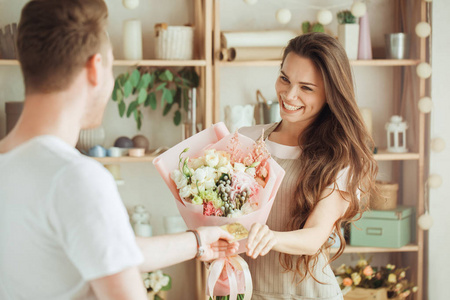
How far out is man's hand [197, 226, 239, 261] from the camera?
1.47 meters

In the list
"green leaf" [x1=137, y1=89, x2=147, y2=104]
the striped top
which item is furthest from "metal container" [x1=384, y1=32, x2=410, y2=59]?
the striped top

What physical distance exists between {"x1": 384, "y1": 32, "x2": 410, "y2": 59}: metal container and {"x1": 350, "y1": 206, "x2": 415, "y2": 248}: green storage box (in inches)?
35.9

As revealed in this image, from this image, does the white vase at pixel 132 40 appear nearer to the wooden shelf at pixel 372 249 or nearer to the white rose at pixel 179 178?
the wooden shelf at pixel 372 249

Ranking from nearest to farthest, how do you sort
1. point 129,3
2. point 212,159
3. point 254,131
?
point 212,159 → point 254,131 → point 129,3

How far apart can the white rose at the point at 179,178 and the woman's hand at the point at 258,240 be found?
225 mm

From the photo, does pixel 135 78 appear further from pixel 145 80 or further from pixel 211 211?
pixel 211 211

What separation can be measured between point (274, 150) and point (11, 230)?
1.20 meters

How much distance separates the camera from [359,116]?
195cm

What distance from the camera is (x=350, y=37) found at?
11.0 feet

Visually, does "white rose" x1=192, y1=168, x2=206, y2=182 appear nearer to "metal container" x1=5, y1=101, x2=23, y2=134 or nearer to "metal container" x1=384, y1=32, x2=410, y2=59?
"metal container" x1=5, y1=101, x2=23, y2=134

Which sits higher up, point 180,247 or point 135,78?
point 135,78

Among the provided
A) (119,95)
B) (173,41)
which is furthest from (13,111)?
(173,41)

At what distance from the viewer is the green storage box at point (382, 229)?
11.0ft

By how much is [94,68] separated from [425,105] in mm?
2609
